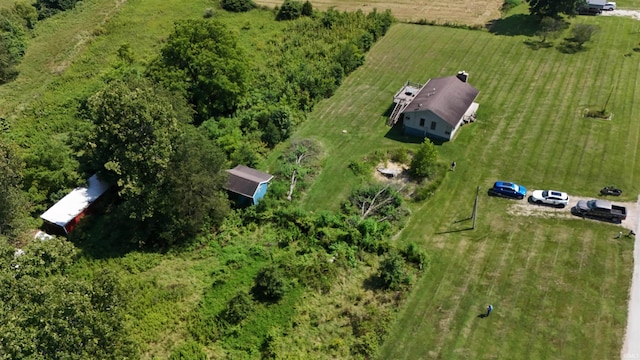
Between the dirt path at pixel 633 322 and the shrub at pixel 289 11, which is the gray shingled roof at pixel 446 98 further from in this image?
the shrub at pixel 289 11

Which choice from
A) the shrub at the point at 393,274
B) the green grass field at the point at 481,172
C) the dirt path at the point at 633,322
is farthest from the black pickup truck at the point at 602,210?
the shrub at the point at 393,274

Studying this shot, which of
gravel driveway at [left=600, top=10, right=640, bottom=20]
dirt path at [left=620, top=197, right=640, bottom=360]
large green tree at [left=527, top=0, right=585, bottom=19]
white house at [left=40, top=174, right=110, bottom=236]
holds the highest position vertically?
large green tree at [left=527, top=0, right=585, bottom=19]

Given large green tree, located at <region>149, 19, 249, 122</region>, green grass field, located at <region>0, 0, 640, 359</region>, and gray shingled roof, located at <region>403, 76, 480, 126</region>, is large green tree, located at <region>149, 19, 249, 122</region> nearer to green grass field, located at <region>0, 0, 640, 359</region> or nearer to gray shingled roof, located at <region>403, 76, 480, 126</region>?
green grass field, located at <region>0, 0, 640, 359</region>

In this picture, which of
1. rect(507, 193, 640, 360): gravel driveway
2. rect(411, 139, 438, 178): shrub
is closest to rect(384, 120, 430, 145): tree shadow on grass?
rect(411, 139, 438, 178): shrub

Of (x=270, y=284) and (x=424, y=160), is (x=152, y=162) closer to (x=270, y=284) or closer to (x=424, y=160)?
(x=270, y=284)

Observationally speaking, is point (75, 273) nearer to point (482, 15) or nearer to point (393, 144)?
point (393, 144)
